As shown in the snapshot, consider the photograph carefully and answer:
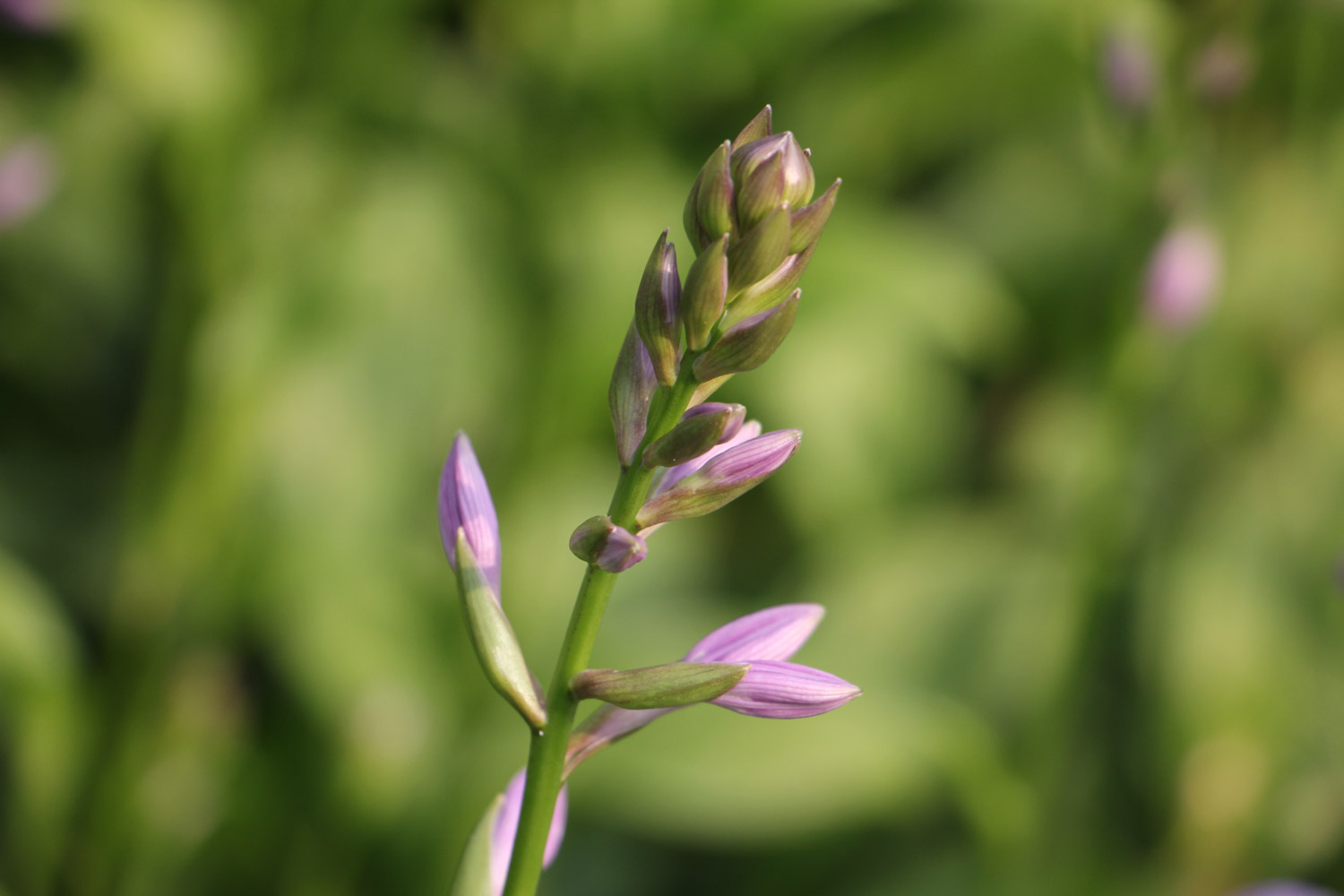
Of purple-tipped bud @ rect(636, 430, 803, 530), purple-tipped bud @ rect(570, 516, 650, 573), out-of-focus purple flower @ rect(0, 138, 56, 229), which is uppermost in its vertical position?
out-of-focus purple flower @ rect(0, 138, 56, 229)

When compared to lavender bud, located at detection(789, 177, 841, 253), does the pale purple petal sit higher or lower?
lower

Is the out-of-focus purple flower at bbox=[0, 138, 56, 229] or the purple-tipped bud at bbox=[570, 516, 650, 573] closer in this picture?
the purple-tipped bud at bbox=[570, 516, 650, 573]

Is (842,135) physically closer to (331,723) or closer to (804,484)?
(804,484)

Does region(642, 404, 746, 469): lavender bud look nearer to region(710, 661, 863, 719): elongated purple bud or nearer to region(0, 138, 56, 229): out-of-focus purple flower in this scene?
region(710, 661, 863, 719): elongated purple bud

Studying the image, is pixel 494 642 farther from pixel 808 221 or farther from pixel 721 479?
pixel 808 221

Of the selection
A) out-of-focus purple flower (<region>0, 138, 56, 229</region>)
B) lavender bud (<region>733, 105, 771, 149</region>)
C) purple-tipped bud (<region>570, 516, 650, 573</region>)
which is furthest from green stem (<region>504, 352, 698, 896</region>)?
out-of-focus purple flower (<region>0, 138, 56, 229</region>)

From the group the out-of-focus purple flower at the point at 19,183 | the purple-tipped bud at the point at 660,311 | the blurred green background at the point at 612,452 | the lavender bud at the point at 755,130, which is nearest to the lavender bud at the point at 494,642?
the purple-tipped bud at the point at 660,311

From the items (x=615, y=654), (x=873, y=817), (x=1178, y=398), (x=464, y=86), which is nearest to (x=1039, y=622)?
(x=873, y=817)

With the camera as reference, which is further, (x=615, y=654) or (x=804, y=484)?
(x=804, y=484)

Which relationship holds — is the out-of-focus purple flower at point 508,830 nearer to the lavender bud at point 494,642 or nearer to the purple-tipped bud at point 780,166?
the lavender bud at point 494,642
